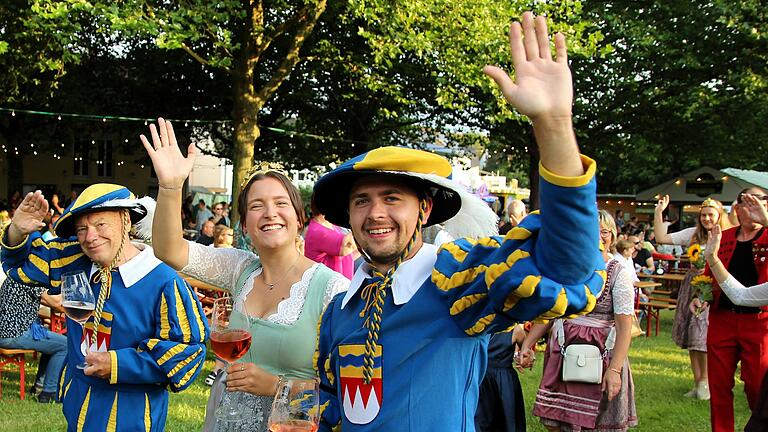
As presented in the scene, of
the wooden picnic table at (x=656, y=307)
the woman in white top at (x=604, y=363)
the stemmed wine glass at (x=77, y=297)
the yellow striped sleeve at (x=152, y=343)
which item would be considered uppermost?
the stemmed wine glass at (x=77, y=297)

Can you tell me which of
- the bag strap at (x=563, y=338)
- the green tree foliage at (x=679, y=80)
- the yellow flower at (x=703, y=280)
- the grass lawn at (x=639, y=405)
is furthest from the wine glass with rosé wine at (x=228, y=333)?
the green tree foliage at (x=679, y=80)

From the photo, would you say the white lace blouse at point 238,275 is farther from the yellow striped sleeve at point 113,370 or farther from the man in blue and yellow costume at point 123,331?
the yellow striped sleeve at point 113,370

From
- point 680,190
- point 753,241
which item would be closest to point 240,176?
point 753,241

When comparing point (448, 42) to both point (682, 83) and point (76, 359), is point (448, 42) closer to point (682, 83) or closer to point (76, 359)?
point (682, 83)

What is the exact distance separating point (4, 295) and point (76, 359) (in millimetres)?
3348

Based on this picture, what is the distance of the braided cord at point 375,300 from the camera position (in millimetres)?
1899

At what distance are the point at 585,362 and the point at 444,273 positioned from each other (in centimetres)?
299

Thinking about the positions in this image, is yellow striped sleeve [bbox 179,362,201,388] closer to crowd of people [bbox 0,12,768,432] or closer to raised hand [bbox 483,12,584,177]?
crowd of people [bbox 0,12,768,432]

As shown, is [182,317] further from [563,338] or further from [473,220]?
[563,338]

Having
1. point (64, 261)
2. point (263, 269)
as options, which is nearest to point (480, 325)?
point (263, 269)

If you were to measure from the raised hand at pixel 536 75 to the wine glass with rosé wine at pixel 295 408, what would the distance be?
93cm

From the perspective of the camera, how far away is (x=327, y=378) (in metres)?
2.19

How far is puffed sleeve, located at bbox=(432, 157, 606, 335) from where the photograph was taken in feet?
4.69

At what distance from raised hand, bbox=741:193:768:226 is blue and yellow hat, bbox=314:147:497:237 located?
358 cm
